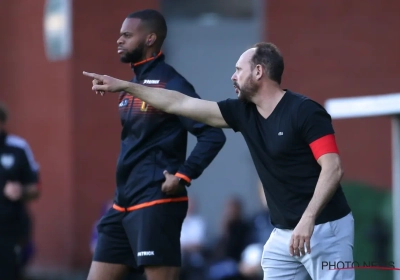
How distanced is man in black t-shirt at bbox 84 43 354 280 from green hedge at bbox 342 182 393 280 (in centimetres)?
376

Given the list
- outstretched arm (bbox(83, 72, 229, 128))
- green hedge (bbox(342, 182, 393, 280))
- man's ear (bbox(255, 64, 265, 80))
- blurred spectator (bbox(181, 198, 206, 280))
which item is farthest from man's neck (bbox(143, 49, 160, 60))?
blurred spectator (bbox(181, 198, 206, 280))

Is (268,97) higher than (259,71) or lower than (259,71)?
lower

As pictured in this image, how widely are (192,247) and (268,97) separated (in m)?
6.33

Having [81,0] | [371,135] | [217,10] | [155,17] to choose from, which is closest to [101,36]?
[81,0]

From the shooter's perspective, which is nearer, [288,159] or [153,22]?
[288,159]

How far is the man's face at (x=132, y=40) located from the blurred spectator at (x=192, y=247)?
17.0ft

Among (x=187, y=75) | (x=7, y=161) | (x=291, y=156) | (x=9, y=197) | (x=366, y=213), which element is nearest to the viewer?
(x=291, y=156)

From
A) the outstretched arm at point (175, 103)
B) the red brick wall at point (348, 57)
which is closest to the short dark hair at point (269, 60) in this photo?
the outstretched arm at point (175, 103)

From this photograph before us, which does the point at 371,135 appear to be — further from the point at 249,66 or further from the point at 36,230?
the point at 249,66

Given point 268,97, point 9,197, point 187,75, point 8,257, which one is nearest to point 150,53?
point 268,97

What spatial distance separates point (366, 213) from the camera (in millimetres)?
10016

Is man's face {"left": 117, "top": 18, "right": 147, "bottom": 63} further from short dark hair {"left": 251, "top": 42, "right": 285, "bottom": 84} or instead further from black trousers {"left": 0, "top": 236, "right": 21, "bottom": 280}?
black trousers {"left": 0, "top": 236, "right": 21, "bottom": 280}

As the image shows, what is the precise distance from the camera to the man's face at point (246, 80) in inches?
219

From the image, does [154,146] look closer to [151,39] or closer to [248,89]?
[151,39]
